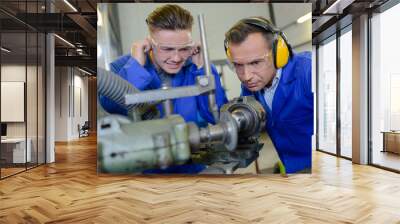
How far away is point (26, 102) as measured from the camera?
7.34 metres

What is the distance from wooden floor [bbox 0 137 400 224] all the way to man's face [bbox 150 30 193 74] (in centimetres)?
163

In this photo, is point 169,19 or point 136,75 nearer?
point 136,75

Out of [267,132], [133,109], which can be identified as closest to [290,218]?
[267,132]

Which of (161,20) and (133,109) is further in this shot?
(161,20)

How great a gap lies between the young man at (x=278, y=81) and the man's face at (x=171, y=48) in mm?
972

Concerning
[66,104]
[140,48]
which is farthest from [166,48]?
[66,104]

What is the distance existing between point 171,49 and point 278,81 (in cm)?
177

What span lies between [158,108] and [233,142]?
56 centimetres

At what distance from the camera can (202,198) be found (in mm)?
5035

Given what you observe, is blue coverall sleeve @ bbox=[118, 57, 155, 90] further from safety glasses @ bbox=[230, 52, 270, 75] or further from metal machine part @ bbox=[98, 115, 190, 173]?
safety glasses @ bbox=[230, 52, 270, 75]

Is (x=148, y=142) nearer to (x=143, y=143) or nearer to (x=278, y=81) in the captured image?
(x=143, y=143)

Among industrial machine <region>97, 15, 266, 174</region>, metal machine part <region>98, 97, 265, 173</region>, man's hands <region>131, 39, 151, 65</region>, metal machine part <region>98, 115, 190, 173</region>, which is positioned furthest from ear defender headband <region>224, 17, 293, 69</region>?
metal machine part <region>98, 115, 190, 173</region>

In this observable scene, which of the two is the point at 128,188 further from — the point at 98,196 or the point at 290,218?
the point at 290,218

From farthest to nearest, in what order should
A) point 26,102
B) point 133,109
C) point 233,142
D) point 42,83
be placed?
point 42,83, point 26,102, point 233,142, point 133,109
